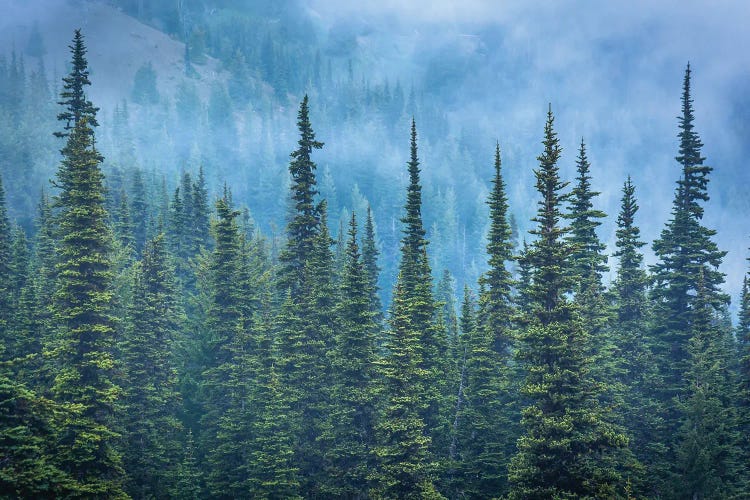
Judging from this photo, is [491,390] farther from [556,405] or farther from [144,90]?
[144,90]

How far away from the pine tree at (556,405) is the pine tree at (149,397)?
21946 millimetres

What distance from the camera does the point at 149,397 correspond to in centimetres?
3809

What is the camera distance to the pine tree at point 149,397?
1391 inches

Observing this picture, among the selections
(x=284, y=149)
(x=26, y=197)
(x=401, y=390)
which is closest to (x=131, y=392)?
(x=401, y=390)

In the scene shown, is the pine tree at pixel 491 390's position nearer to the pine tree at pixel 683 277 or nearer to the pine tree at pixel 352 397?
the pine tree at pixel 352 397

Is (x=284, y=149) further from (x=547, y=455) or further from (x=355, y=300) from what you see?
(x=547, y=455)

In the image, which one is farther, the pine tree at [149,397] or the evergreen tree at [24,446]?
the pine tree at [149,397]

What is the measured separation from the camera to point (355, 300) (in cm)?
3922

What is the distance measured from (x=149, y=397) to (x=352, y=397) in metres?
13.5

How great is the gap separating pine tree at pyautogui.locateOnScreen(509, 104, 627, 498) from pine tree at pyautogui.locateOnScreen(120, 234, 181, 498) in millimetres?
21946

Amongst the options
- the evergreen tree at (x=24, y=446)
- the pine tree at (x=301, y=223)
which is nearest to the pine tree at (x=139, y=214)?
the pine tree at (x=301, y=223)

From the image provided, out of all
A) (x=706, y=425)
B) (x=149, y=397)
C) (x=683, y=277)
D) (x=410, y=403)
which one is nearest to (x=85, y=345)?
(x=149, y=397)

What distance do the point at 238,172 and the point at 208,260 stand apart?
126 metres

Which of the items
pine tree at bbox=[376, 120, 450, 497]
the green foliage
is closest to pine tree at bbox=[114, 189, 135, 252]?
pine tree at bbox=[376, 120, 450, 497]
